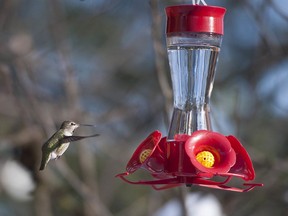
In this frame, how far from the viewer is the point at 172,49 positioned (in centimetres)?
439

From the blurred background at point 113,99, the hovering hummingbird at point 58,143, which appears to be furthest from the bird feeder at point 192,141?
the blurred background at point 113,99

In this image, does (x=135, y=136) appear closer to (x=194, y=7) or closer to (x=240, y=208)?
(x=240, y=208)

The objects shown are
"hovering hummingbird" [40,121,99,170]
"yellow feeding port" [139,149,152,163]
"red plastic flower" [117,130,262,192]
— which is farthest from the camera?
"hovering hummingbird" [40,121,99,170]

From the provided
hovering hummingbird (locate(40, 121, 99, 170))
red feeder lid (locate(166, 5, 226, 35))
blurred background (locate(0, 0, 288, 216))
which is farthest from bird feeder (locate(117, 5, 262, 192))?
blurred background (locate(0, 0, 288, 216))

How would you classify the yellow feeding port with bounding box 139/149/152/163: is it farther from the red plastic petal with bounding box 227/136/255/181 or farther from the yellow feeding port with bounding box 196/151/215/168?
the red plastic petal with bounding box 227/136/255/181

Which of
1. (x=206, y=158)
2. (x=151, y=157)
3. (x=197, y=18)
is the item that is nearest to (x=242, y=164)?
(x=206, y=158)

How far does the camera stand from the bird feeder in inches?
154

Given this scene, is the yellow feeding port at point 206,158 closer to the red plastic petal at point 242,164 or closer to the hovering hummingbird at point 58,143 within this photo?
the red plastic petal at point 242,164

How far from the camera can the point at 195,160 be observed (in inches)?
151

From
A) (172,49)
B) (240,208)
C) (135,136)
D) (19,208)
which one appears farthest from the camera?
(19,208)

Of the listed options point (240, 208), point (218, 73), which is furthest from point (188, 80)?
point (218, 73)

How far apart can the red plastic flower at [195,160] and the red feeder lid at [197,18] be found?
1.56ft

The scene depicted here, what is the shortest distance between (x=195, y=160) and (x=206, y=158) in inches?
5.8

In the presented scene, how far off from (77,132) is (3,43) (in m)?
1.10
